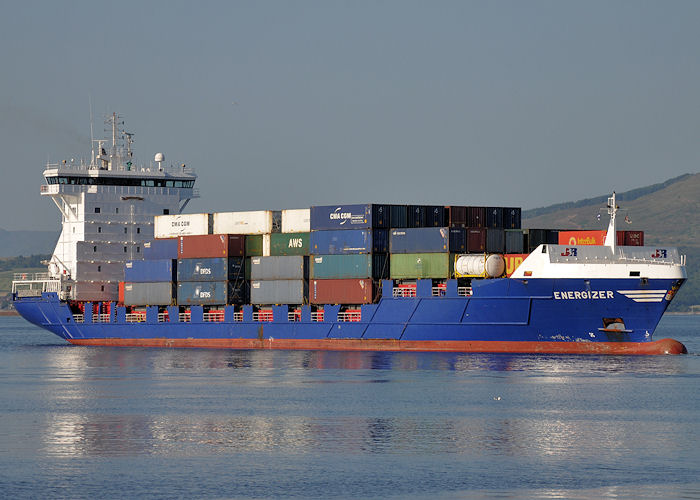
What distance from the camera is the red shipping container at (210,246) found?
68938 mm

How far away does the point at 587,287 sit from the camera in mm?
57000

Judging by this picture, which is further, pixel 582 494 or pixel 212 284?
pixel 212 284

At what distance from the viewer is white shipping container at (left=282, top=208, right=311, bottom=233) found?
67188 mm

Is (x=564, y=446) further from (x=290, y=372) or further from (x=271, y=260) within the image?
(x=271, y=260)

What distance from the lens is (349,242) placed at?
6412 centimetres

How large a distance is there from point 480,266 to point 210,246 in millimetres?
17648

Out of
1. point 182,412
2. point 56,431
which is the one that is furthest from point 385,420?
point 56,431

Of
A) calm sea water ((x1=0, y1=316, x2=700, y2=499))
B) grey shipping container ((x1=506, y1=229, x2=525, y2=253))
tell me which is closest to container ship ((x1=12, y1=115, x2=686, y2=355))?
grey shipping container ((x1=506, y1=229, x2=525, y2=253))

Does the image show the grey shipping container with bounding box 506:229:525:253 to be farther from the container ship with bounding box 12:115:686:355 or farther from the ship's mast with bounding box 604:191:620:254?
the ship's mast with bounding box 604:191:620:254

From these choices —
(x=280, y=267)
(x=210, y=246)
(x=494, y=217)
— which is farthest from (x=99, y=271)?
(x=494, y=217)

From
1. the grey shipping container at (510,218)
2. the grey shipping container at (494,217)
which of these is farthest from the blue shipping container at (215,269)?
the grey shipping container at (510,218)

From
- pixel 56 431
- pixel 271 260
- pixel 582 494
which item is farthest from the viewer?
pixel 271 260

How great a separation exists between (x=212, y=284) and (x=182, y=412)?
29.6m

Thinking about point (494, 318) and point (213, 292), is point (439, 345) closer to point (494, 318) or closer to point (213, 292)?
point (494, 318)
